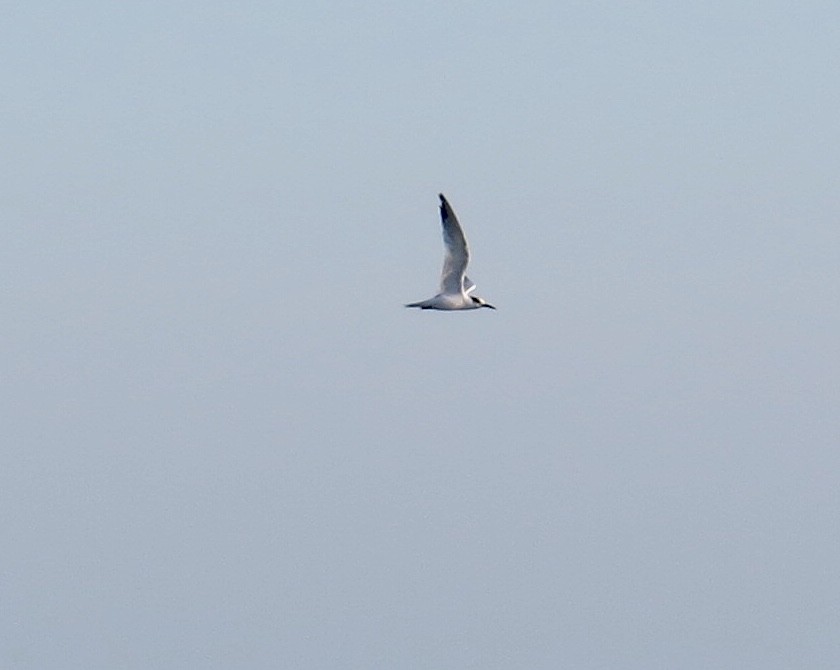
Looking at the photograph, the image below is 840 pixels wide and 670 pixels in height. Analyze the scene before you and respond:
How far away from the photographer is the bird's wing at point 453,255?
290ft

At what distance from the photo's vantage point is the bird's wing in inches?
3477

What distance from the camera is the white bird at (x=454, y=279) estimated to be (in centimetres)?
8900

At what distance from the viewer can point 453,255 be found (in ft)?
294

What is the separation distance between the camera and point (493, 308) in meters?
91.4

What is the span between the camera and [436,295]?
91.1 metres

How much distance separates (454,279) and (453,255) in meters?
1.16

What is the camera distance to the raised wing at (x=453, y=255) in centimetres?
8831

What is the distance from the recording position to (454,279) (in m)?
90.6

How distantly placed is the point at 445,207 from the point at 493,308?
5.87 metres

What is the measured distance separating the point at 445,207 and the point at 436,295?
16.9 ft

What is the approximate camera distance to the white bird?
89.0m

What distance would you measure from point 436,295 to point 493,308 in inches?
77.4

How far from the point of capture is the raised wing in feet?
290

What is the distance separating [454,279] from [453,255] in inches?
45.8
